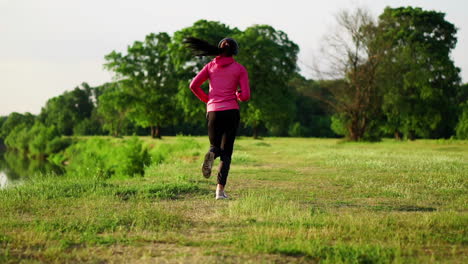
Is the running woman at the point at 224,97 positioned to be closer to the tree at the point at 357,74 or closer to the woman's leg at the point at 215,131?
the woman's leg at the point at 215,131

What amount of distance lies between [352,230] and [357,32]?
3406 centimetres

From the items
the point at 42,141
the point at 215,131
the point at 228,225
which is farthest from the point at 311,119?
the point at 228,225

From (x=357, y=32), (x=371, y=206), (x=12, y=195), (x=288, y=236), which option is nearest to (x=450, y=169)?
(x=371, y=206)

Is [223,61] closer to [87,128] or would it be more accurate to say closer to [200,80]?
[200,80]

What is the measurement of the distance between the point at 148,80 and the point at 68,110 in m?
51.1

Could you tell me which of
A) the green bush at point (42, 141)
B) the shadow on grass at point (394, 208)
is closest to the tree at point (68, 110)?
the green bush at point (42, 141)

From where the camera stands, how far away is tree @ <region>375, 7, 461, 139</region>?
40094 millimetres

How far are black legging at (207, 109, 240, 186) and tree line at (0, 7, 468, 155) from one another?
30.6m

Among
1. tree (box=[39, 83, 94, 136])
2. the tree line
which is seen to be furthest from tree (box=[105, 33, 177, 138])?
tree (box=[39, 83, 94, 136])

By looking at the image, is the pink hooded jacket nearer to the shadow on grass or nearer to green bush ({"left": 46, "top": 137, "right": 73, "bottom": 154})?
the shadow on grass

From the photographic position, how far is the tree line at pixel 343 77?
119 feet

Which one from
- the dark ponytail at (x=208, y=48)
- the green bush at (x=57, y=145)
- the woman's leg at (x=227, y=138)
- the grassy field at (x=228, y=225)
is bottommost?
the green bush at (x=57, y=145)

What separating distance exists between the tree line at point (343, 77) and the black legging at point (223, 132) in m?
30.6

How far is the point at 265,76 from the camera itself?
42438 millimetres
